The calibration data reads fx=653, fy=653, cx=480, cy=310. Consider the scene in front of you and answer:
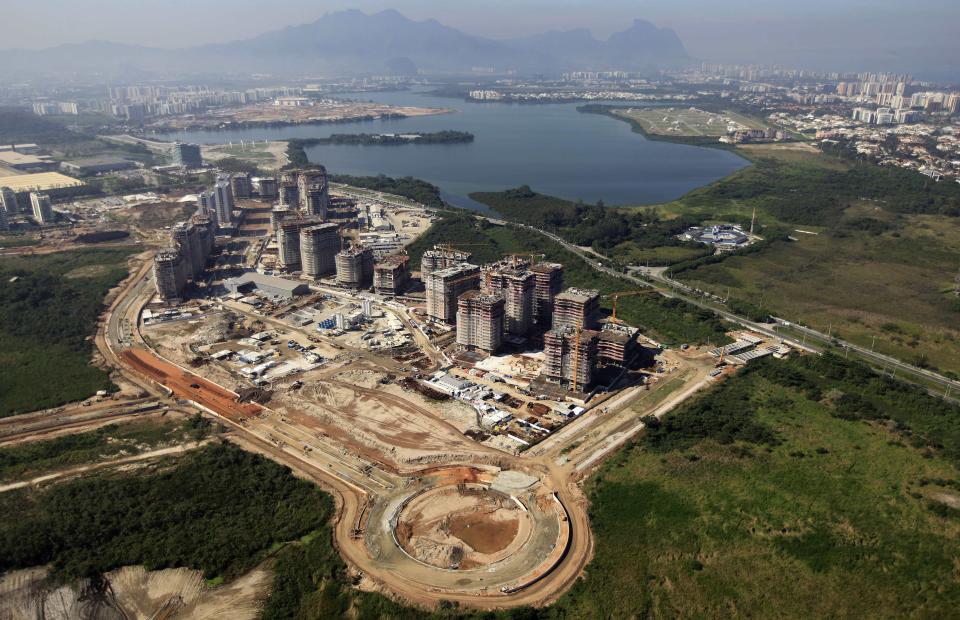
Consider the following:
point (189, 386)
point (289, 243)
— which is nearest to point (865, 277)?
point (289, 243)

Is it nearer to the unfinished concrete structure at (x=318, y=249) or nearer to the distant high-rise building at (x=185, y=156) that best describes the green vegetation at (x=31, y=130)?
the distant high-rise building at (x=185, y=156)

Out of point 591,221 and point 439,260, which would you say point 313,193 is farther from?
point 591,221

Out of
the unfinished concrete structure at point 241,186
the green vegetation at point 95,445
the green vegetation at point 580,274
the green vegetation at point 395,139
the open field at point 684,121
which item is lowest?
the green vegetation at point 95,445

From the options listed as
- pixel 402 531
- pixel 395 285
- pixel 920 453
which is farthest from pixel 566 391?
pixel 395 285

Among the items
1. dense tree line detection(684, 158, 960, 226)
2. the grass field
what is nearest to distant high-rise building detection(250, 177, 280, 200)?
the grass field

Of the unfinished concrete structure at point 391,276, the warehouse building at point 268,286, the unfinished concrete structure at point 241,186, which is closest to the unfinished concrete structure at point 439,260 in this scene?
the unfinished concrete structure at point 391,276

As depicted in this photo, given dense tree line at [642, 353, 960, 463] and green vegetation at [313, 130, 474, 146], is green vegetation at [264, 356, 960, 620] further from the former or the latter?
green vegetation at [313, 130, 474, 146]
